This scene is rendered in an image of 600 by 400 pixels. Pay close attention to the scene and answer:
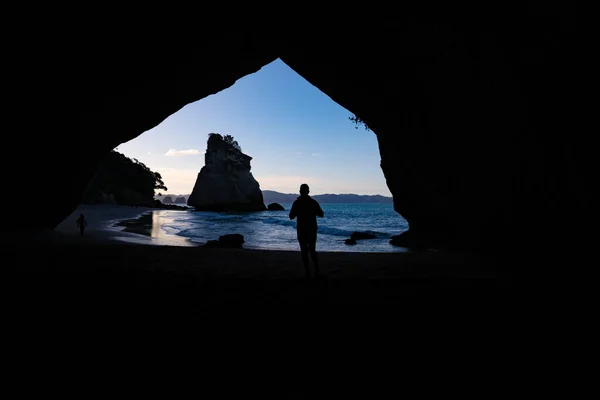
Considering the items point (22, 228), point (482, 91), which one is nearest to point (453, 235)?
point (482, 91)

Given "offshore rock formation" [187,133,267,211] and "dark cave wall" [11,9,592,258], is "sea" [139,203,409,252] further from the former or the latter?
"offshore rock formation" [187,133,267,211]

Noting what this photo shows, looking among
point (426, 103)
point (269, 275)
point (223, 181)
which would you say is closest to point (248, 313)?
point (269, 275)

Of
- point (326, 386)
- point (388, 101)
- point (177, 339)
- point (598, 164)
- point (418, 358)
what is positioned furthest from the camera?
point (388, 101)

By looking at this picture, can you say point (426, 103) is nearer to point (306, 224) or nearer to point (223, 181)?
point (306, 224)

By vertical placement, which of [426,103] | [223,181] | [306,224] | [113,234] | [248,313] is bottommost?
[113,234]

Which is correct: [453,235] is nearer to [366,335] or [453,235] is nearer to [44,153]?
[366,335]

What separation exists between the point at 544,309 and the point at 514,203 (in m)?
3.17

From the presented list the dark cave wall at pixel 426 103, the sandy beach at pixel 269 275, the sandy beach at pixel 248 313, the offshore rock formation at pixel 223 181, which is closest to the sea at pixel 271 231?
the dark cave wall at pixel 426 103

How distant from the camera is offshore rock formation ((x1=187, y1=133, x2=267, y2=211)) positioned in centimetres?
6400

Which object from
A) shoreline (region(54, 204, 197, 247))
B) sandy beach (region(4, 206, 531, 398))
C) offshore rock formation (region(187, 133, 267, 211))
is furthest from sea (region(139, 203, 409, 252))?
offshore rock formation (region(187, 133, 267, 211))

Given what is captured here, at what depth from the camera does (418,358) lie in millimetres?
2377

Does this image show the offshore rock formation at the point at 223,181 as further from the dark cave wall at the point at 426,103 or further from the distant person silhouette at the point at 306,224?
the distant person silhouette at the point at 306,224

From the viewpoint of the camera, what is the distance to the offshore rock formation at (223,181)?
64000 mm

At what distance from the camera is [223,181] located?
6450 cm
